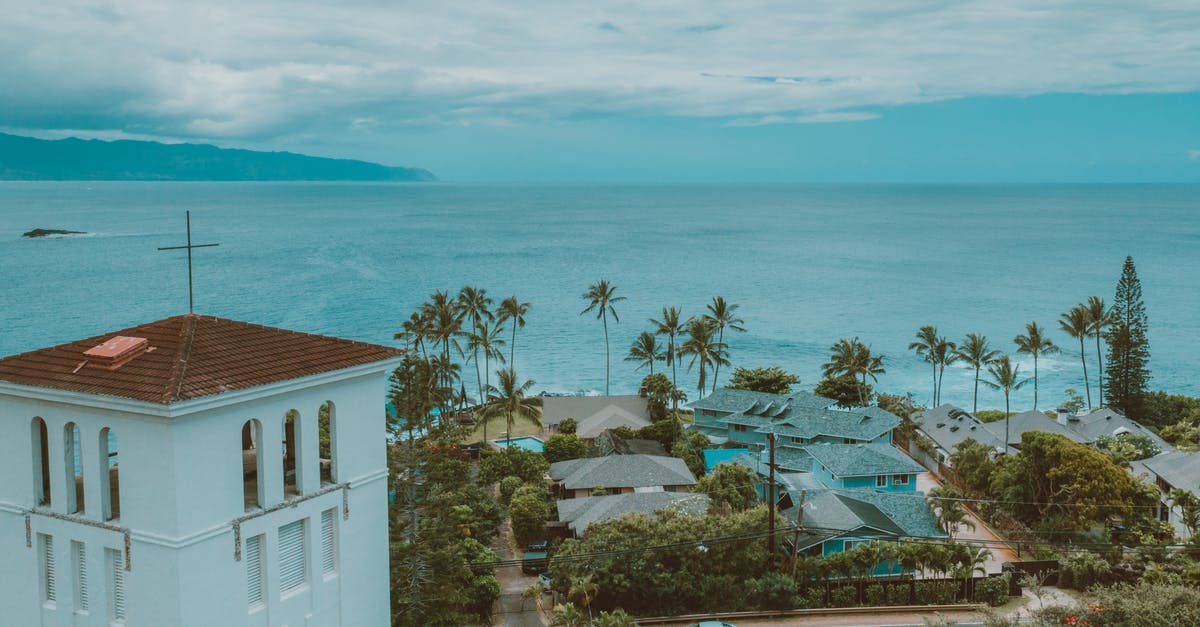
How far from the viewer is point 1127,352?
221ft

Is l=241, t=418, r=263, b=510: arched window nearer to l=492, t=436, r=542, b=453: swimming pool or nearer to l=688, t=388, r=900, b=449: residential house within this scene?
l=688, t=388, r=900, b=449: residential house

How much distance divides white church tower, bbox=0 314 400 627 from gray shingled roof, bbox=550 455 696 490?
28.5 meters

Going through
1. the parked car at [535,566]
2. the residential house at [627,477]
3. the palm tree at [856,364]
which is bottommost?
the parked car at [535,566]

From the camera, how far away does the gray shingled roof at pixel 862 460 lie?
149 ft

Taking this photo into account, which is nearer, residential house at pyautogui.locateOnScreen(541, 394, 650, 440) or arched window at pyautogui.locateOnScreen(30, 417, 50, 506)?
A: arched window at pyautogui.locateOnScreen(30, 417, 50, 506)

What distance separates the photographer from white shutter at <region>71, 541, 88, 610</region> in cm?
1320

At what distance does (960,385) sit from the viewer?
90.1 meters

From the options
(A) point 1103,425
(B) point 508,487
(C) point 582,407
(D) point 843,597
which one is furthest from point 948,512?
(C) point 582,407

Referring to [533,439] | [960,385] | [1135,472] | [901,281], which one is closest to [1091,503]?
[1135,472]

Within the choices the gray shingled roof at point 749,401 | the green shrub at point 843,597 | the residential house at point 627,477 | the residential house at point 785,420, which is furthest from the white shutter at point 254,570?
the gray shingled roof at point 749,401

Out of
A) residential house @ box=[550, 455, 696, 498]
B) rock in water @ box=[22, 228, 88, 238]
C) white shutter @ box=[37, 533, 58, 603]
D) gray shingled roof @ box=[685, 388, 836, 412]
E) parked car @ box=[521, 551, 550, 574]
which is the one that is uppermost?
rock in water @ box=[22, 228, 88, 238]

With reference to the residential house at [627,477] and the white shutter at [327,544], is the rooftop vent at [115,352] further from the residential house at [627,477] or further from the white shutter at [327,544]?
the residential house at [627,477]

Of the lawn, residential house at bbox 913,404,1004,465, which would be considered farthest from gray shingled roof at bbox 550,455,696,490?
the lawn

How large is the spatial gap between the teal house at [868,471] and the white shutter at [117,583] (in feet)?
123
